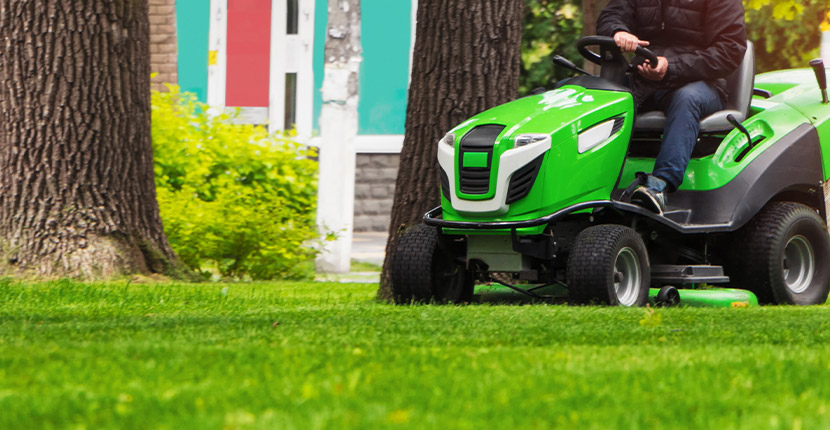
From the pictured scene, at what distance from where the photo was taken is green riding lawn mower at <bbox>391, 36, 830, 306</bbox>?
583cm

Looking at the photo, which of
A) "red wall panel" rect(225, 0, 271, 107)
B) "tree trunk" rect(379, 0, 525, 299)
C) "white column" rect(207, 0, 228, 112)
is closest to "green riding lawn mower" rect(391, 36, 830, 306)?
"tree trunk" rect(379, 0, 525, 299)

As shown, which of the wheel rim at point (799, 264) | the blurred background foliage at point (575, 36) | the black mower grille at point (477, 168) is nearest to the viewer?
the black mower grille at point (477, 168)

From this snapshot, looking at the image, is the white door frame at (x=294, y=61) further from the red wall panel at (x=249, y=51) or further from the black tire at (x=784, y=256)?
the black tire at (x=784, y=256)

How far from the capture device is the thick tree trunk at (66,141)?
809 cm

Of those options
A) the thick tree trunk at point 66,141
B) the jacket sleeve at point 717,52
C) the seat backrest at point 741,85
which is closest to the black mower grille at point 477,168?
the jacket sleeve at point 717,52

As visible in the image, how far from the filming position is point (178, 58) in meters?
16.4

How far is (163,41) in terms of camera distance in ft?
51.6

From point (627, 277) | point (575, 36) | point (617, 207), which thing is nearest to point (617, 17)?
point (617, 207)

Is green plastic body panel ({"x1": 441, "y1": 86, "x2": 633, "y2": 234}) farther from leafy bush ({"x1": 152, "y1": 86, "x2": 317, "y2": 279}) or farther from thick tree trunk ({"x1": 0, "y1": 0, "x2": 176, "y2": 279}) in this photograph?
leafy bush ({"x1": 152, "y1": 86, "x2": 317, "y2": 279})

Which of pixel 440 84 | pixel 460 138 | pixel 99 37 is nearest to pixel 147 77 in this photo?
pixel 99 37

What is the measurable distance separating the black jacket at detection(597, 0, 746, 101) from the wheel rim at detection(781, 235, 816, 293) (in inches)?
39.3

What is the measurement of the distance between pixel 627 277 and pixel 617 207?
385mm

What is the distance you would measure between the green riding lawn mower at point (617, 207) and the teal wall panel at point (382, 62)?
9234 millimetres

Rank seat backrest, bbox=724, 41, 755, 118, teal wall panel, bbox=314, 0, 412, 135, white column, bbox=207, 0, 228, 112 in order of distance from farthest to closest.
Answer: white column, bbox=207, 0, 228, 112
teal wall panel, bbox=314, 0, 412, 135
seat backrest, bbox=724, 41, 755, 118
